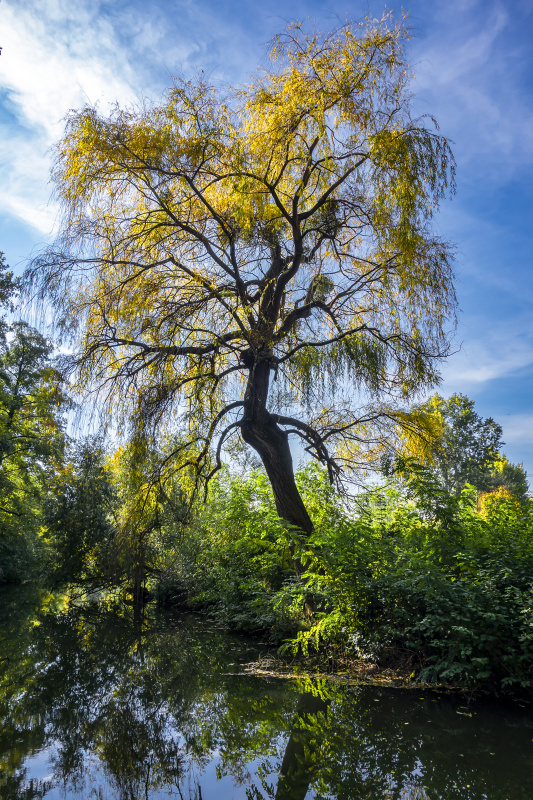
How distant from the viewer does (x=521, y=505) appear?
6711 millimetres

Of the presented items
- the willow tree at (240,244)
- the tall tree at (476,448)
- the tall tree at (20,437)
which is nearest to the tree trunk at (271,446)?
the willow tree at (240,244)

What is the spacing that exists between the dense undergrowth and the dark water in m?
0.47

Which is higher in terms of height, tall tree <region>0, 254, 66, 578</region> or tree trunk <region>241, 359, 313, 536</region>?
tall tree <region>0, 254, 66, 578</region>

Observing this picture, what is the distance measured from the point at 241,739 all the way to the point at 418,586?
6.90ft

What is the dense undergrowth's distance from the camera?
15.2 ft

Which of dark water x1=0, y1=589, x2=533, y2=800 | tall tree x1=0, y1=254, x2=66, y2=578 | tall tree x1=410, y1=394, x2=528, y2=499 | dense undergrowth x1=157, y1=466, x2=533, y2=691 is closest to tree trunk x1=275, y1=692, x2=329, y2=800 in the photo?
dark water x1=0, y1=589, x2=533, y2=800

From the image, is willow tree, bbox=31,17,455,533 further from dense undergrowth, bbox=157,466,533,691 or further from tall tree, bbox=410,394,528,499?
tall tree, bbox=410,394,528,499

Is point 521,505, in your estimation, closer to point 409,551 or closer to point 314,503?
point 409,551

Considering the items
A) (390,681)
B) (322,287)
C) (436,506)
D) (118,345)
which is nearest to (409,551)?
(436,506)

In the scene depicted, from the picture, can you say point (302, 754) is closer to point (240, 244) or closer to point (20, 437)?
point (240, 244)

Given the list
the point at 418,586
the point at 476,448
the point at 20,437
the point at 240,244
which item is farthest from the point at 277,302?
the point at 476,448

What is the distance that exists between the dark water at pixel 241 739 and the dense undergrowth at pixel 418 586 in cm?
47

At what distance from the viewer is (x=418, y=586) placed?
491 centimetres

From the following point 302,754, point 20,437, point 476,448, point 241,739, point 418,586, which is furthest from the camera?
point 476,448
